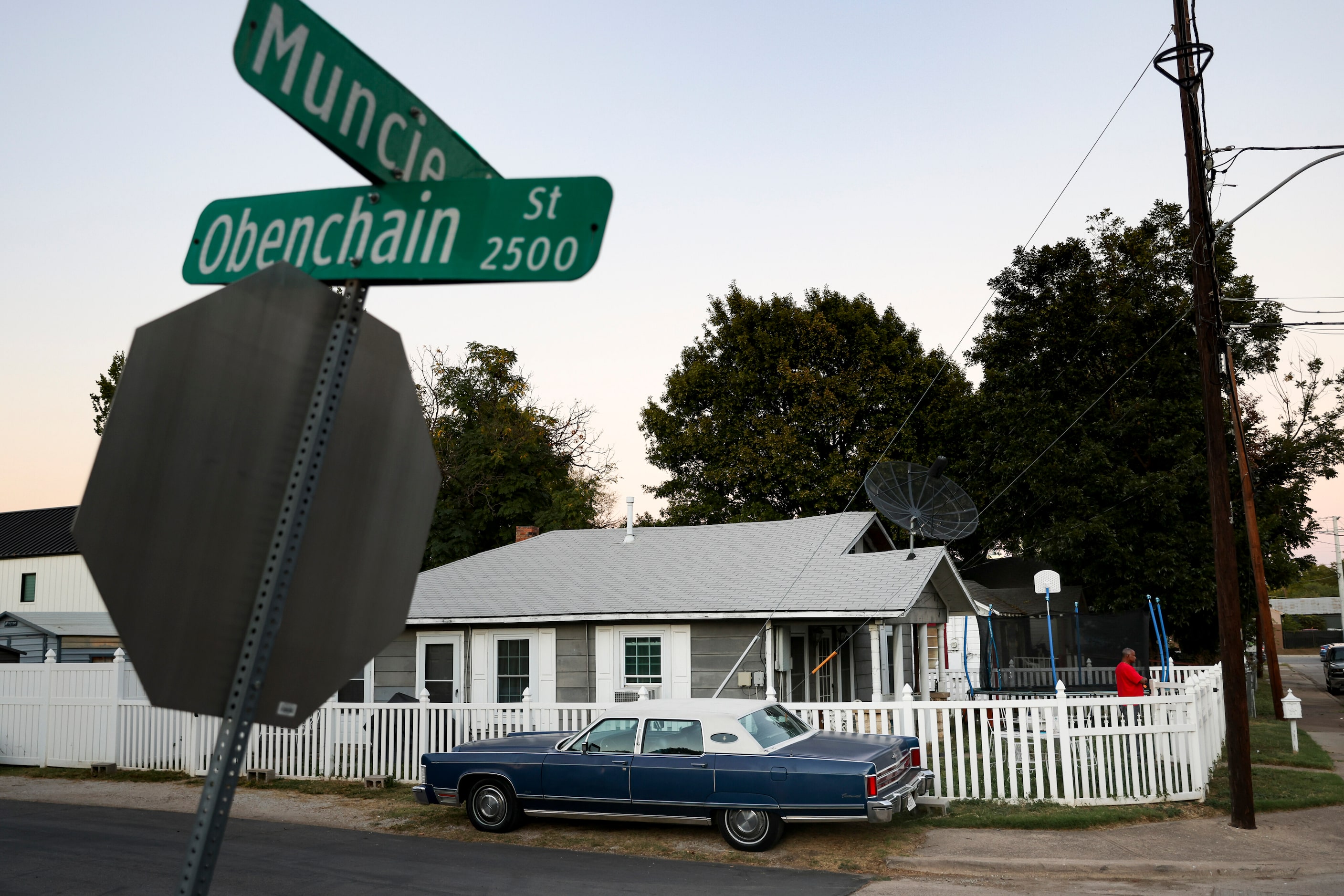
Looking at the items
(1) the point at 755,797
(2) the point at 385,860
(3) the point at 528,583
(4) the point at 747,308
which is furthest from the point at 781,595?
(4) the point at 747,308

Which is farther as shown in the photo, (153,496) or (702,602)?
(702,602)

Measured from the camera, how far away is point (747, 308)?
137ft

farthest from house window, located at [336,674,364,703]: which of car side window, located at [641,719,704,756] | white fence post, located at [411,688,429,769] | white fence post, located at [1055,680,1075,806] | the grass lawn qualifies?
the grass lawn

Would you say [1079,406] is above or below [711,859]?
above

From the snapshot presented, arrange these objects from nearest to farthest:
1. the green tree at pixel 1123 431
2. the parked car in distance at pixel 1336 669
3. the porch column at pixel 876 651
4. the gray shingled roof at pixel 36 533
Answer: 1. the porch column at pixel 876 651
2. the green tree at pixel 1123 431
3. the parked car in distance at pixel 1336 669
4. the gray shingled roof at pixel 36 533

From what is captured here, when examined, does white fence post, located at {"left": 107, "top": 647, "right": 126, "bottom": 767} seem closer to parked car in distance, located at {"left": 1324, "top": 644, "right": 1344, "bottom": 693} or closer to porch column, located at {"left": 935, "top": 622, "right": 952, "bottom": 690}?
porch column, located at {"left": 935, "top": 622, "right": 952, "bottom": 690}

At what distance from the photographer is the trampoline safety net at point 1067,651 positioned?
66.1 feet

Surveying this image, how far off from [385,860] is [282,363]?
916 cm

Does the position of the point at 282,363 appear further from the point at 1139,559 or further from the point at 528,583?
the point at 1139,559

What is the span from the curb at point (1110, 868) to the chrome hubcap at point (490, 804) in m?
4.33

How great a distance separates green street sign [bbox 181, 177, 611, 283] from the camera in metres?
2.78

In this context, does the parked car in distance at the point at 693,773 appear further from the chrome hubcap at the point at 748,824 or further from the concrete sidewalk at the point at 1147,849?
the concrete sidewalk at the point at 1147,849

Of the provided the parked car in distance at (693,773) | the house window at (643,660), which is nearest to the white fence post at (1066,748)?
the parked car in distance at (693,773)

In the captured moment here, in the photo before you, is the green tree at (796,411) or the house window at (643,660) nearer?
the house window at (643,660)
